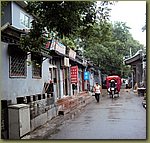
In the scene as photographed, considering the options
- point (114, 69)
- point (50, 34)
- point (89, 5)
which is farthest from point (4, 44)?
point (114, 69)

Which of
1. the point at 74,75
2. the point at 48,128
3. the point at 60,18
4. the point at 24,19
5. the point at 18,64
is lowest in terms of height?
the point at 48,128

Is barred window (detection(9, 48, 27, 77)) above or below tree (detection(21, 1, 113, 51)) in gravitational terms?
below

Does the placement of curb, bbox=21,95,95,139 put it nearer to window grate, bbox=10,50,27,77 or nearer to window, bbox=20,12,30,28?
window grate, bbox=10,50,27,77

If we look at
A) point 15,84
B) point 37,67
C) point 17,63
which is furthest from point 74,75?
point 15,84

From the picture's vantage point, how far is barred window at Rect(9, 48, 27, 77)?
423 inches

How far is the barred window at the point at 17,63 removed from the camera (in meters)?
10.8

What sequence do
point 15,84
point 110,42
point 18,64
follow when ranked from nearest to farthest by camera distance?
1. point 15,84
2. point 18,64
3. point 110,42

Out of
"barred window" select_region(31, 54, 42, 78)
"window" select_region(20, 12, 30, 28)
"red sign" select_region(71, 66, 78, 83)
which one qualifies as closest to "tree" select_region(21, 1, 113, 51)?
"barred window" select_region(31, 54, 42, 78)

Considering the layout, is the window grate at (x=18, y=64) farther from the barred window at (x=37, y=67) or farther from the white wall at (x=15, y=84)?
the barred window at (x=37, y=67)

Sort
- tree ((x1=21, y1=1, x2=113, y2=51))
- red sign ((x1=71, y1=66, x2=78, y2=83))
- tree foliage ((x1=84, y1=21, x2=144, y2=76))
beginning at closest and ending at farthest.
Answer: tree ((x1=21, y1=1, x2=113, y2=51)) → tree foliage ((x1=84, y1=21, x2=144, y2=76)) → red sign ((x1=71, y1=66, x2=78, y2=83))

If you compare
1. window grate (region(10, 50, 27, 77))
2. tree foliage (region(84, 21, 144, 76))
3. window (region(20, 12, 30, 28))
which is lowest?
window grate (region(10, 50, 27, 77))

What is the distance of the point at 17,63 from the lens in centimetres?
1138

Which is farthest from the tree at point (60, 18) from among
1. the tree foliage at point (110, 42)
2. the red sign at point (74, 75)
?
the red sign at point (74, 75)

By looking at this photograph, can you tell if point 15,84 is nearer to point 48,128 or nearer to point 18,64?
point 18,64
